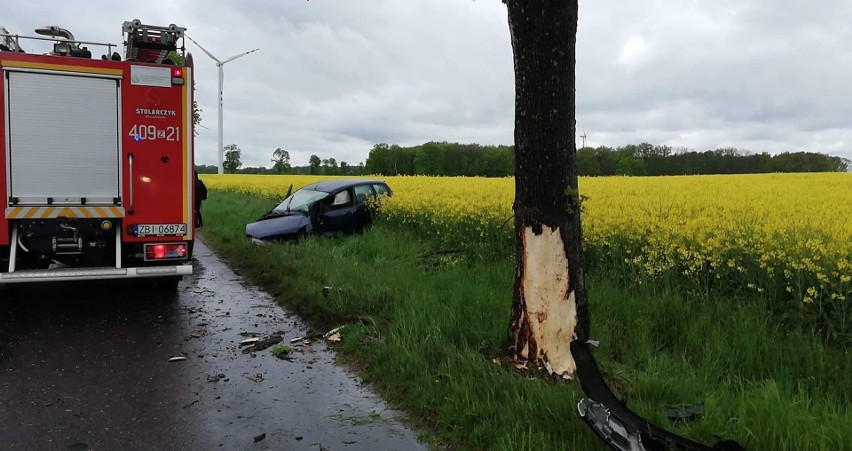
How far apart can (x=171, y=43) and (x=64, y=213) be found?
7.60 ft

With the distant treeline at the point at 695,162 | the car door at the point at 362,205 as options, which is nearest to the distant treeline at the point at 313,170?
the distant treeline at the point at 695,162

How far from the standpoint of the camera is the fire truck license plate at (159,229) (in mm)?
6391

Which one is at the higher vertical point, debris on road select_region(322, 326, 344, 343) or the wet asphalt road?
debris on road select_region(322, 326, 344, 343)

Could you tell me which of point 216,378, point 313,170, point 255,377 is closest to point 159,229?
point 216,378

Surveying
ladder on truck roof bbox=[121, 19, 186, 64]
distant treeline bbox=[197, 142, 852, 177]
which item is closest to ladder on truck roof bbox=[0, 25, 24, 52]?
ladder on truck roof bbox=[121, 19, 186, 64]

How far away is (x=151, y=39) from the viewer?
6824 mm

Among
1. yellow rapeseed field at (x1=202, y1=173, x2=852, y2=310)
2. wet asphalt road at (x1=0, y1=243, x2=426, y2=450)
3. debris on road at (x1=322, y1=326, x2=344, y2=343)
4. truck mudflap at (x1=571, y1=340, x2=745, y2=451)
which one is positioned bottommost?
wet asphalt road at (x1=0, y1=243, x2=426, y2=450)

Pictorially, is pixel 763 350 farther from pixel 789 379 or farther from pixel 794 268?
pixel 794 268

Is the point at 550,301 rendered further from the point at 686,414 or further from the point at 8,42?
A: the point at 8,42

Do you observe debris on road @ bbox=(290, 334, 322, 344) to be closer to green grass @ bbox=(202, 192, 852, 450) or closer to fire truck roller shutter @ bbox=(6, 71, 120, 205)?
green grass @ bbox=(202, 192, 852, 450)

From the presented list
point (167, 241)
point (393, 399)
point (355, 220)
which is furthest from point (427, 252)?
point (393, 399)

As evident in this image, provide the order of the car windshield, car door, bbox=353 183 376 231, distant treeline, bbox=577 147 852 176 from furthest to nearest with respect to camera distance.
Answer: distant treeline, bbox=577 147 852 176 → car door, bbox=353 183 376 231 → the car windshield

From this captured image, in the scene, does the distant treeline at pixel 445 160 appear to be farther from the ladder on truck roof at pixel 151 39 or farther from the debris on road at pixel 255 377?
the debris on road at pixel 255 377

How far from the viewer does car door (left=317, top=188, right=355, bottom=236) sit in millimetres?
10375
